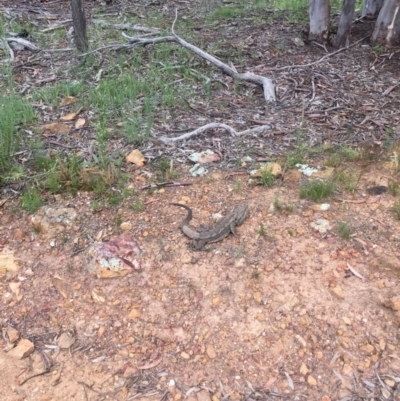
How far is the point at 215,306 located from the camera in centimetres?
304

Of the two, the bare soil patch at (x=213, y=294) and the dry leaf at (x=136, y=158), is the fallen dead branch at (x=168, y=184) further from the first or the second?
the dry leaf at (x=136, y=158)

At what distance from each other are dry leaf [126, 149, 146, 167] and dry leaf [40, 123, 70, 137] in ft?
2.94

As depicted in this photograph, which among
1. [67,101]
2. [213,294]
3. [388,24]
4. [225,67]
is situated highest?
[388,24]

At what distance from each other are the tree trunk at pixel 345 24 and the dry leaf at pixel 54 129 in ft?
13.0

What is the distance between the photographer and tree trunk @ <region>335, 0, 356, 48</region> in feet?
19.6

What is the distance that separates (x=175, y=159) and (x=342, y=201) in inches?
62.2

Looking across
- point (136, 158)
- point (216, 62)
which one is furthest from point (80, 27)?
point (136, 158)

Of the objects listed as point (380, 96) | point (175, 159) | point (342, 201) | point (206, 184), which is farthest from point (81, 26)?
point (342, 201)

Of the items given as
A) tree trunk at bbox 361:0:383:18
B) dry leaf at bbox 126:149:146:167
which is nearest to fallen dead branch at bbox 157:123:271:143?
dry leaf at bbox 126:149:146:167

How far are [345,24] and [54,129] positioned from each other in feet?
13.6

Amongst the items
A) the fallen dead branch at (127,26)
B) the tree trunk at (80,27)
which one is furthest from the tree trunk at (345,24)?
the tree trunk at (80,27)

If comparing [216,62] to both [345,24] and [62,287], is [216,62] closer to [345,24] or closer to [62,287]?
[345,24]

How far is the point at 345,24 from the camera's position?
6.12 metres

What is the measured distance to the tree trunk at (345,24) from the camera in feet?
19.6
